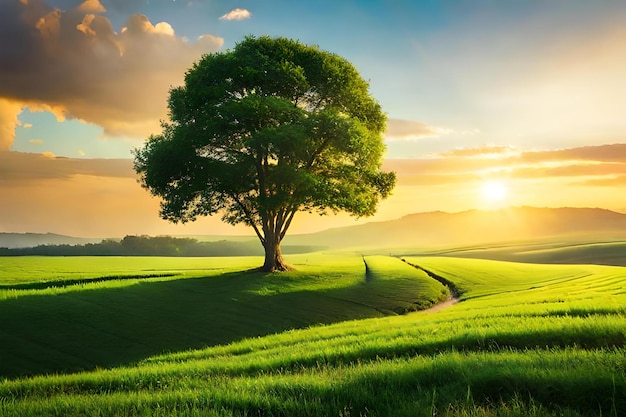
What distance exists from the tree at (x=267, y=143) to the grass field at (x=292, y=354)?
8368 mm

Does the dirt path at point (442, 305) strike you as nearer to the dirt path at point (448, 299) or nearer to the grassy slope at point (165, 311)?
the dirt path at point (448, 299)

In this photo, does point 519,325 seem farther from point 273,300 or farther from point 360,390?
point 273,300

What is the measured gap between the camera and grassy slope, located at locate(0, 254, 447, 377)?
2161 centimetres

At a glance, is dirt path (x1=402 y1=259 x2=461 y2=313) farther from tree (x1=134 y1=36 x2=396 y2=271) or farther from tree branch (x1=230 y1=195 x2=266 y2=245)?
tree branch (x1=230 y1=195 x2=266 y2=245)

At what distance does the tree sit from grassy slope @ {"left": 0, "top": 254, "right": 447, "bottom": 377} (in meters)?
7.39

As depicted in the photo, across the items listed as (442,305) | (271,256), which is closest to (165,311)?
(271,256)

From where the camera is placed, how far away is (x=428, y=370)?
924 centimetres

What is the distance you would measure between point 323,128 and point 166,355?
2756 cm

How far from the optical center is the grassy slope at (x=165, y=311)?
21609 millimetres

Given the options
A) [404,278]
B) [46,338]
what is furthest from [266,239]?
[46,338]

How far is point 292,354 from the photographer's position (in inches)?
587

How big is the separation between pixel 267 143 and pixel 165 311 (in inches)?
694

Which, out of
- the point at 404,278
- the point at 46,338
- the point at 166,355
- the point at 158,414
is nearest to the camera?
the point at 158,414

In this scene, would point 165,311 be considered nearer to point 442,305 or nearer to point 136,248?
point 442,305
